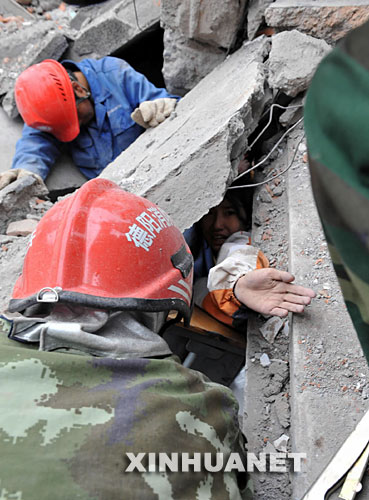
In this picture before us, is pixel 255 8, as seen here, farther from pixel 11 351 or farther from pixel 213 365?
pixel 11 351

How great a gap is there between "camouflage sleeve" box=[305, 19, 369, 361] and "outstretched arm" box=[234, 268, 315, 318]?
1.06m

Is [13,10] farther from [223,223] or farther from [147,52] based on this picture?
[223,223]

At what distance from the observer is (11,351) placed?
3.88 ft

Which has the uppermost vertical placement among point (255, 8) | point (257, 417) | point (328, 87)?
point (255, 8)

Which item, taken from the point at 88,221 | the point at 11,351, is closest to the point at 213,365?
the point at 88,221

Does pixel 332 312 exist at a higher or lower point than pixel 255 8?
lower

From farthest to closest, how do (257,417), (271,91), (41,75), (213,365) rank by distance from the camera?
(41,75) → (213,365) → (271,91) → (257,417)

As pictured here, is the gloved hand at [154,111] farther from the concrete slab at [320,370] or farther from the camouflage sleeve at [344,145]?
the camouflage sleeve at [344,145]

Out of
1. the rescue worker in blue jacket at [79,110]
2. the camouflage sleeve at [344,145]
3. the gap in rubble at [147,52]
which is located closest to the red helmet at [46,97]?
the rescue worker in blue jacket at [79,110]

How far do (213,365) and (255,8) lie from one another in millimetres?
2360

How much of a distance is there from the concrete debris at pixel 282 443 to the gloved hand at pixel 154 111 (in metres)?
2.44

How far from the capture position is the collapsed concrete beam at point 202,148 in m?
2.20

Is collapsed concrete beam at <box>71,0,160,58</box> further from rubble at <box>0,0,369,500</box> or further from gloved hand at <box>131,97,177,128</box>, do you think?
gloved hand at <box>131,97,177,128</box>

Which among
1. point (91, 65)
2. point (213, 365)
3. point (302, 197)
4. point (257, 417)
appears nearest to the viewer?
point (257, 417)
